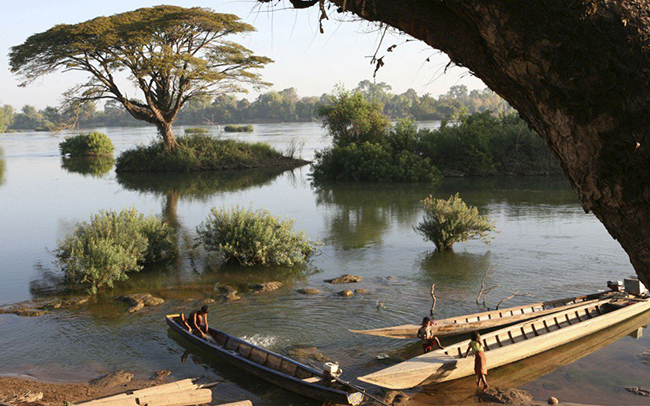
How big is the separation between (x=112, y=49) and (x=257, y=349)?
3510 cm

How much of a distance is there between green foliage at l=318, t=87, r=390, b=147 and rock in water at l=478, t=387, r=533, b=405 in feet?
101

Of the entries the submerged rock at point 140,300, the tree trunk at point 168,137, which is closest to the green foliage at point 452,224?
the submerged rock at point 140,300

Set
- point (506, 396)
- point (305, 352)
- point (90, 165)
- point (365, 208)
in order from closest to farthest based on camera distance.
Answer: point (506, 396) < point (305, 352) < point (365, 208) < point (90, 165)

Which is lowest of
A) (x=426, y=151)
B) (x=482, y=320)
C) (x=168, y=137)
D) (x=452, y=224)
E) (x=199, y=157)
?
(x=482, y=320)

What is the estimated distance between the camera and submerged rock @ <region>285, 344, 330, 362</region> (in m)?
10.8

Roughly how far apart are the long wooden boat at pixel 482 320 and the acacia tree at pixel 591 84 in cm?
816

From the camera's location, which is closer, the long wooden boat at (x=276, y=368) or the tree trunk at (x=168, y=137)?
the long wooden boat at (x=276, y=368)

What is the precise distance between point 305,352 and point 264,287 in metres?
4.38

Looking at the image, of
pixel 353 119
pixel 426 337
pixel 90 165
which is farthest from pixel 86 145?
pixel 426 337

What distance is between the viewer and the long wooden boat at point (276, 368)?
8562 millimetres

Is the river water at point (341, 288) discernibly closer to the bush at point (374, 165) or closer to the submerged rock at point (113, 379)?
the submerged rock at point (113, 379)

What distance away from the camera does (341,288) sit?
1495 cm

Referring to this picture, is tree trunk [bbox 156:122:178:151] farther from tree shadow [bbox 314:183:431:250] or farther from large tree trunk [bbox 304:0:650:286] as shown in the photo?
large tree trunk [bbox 304:0:650:286]

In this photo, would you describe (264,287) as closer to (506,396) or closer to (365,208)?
(506,396)
